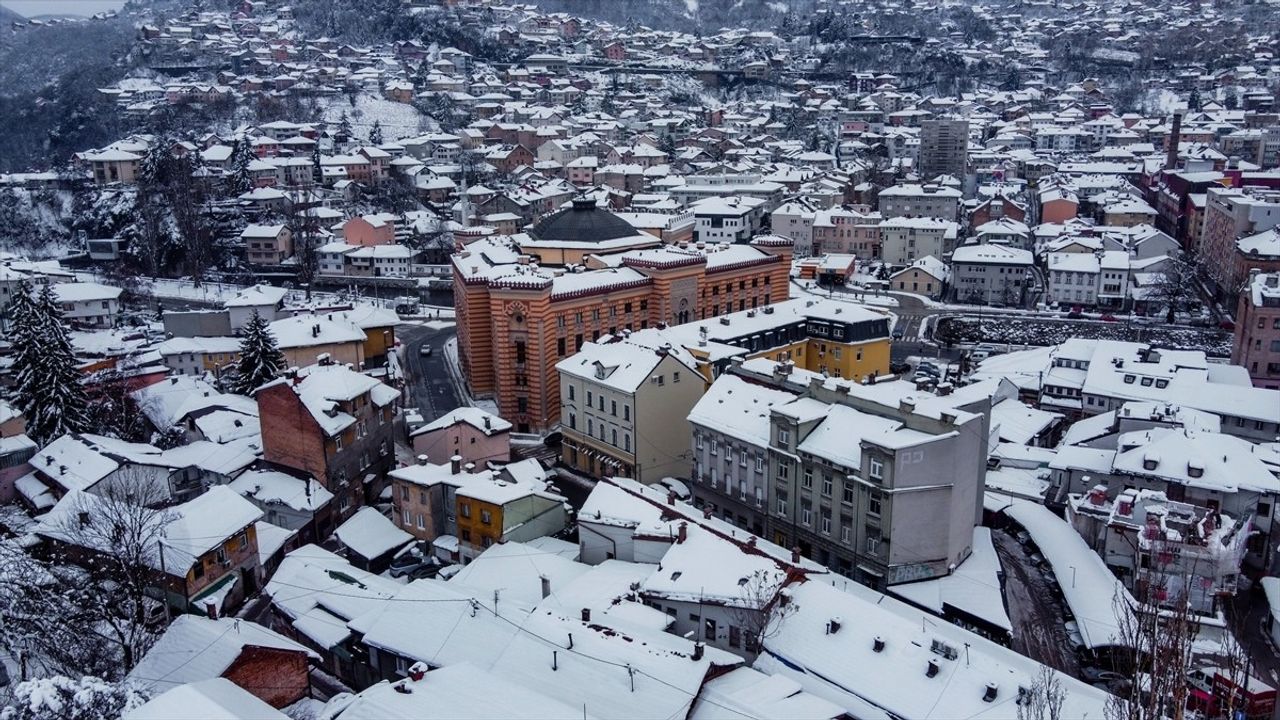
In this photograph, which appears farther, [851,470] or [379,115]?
[379,115]

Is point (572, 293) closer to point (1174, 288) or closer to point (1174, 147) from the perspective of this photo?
point (1174, 288)

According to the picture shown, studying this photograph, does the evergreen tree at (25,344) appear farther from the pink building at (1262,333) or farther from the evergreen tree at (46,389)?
the pink building at (1262,333)

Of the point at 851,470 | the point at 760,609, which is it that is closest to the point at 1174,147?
the point at 851,470

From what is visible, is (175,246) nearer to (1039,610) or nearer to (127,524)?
(127,524)

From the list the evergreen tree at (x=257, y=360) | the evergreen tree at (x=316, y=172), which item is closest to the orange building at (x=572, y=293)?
the evergreen tree at (x=257, y=360)

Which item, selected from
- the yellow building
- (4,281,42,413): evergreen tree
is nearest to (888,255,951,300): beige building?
the yellow building

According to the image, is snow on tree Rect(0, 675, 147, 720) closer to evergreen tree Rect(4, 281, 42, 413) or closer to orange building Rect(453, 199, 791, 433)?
evergreen tree Rect(4, 281, 42, 413)

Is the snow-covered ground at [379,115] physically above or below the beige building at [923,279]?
above

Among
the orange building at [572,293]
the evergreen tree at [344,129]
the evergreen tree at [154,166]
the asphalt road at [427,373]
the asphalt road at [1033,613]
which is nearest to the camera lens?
the asphalt road at [1033,613]
